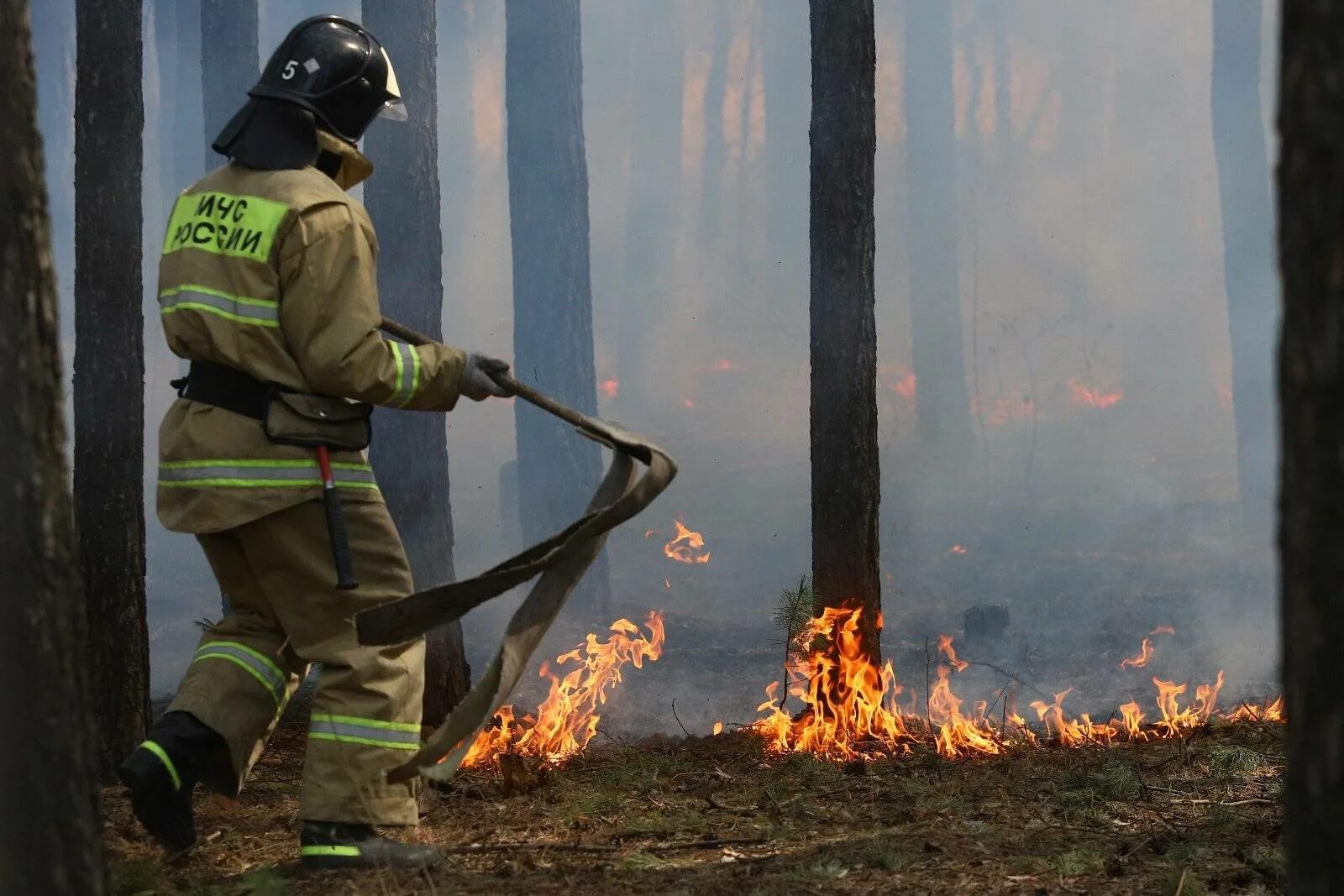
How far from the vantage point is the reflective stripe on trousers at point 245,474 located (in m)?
3.76

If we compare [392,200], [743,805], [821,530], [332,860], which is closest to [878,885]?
[743,805]

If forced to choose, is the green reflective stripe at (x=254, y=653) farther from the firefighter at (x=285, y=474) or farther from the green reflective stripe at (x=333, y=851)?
the green reflective stripe at (x=333, y=851)

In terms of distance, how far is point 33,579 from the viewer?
2.54 metres

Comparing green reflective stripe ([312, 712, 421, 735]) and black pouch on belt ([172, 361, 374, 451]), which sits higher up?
black pouch on belt ([172, 361, 374, 451])

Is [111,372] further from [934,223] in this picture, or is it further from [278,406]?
[934,223]

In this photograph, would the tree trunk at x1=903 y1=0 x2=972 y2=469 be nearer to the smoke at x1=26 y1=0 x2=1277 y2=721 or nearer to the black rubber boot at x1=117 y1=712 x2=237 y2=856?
the smoke at x1=26 y1=0 x2=1277 y2=721

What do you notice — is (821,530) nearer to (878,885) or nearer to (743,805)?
(743,805)

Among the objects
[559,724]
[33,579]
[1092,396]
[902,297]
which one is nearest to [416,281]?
[559,724]

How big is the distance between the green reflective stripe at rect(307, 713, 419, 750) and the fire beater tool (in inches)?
15.7

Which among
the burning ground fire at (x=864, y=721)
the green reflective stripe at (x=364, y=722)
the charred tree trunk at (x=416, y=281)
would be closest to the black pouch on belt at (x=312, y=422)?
the green reflective stripe at (x=364, y=722)

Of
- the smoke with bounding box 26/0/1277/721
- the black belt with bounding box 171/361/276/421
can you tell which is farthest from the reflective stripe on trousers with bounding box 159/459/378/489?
the smoke with bounding box 26/0/1277/721

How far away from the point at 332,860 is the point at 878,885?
1561 millimetres

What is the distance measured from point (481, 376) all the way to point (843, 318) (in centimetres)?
258

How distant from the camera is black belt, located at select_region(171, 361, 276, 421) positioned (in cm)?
380
